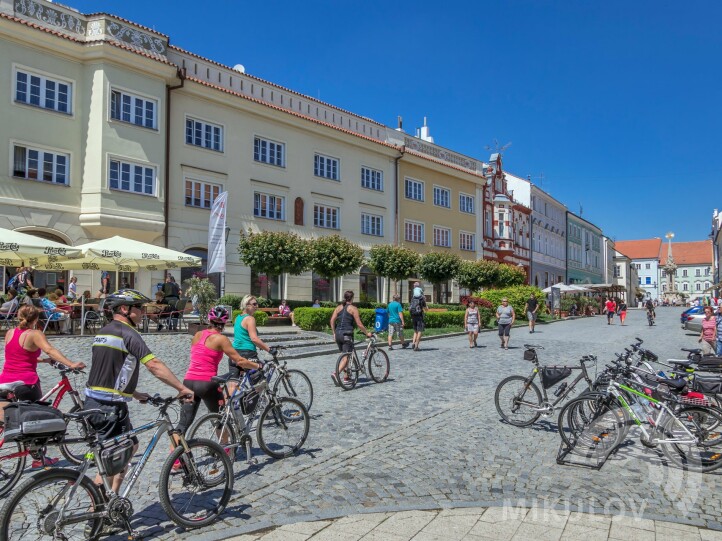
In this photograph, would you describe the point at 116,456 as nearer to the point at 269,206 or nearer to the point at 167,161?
the point at 167,161

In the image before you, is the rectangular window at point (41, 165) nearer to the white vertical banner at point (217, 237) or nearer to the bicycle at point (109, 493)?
the white vertical banner at point (217, 237)

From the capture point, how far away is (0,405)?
5.97 m

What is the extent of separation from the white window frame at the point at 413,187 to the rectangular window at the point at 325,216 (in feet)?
22.5

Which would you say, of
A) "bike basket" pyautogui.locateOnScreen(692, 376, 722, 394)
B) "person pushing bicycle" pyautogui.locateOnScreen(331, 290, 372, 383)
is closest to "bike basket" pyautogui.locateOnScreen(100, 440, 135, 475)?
"bike basket" pyautogui.locateOnScreen(692, 376, 722, 394)

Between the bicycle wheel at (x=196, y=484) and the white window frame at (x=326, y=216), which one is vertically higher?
the white window frame at (x=326, y=216)

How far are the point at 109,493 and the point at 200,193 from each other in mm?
23920

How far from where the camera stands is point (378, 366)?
1251cm

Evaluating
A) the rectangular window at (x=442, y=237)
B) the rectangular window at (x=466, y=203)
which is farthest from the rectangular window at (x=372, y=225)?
the rectangular window at (x=466, y=203)

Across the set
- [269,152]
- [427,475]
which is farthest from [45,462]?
[269,152]

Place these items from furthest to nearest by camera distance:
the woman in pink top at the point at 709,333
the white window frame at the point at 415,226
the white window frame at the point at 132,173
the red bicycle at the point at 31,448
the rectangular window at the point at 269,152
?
the white window frame at the point at 415,226
the rectangular window at the point at 269,152
the white window frame at the point at 132,173
the woman in pink top at the point at 709,333
the red bicycle at the point at 31,448

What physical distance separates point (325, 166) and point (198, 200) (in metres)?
8.67

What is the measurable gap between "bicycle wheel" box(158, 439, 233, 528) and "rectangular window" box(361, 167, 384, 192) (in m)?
31.3

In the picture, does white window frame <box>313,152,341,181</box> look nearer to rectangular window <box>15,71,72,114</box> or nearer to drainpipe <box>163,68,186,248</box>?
drainpipe <box>163,68,186,248</box>

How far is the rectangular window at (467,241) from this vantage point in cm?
4374
